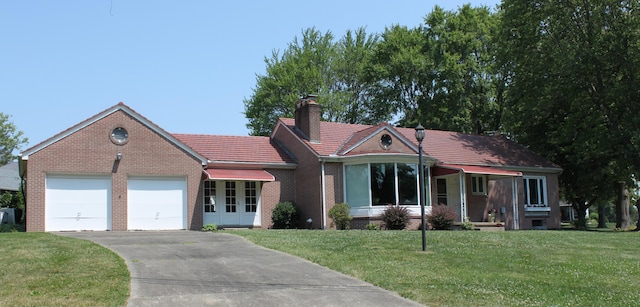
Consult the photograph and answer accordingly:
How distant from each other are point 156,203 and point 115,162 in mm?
2297

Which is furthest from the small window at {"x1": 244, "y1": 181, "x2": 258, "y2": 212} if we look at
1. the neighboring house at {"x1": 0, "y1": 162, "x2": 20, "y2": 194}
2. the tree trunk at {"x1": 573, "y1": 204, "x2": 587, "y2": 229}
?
the tree trunk at {"x1": 573, "y1": 204, "x2": 587, "y2": 229}

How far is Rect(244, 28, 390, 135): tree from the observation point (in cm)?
4916

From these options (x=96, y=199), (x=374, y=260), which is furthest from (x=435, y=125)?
(x=374, y=260)

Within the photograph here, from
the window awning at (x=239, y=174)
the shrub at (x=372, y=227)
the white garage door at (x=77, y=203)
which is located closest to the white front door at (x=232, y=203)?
the window awning at (x=239, y=174)

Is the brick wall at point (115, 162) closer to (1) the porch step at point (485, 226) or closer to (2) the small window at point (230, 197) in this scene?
(2) the small window at point (230, 197)

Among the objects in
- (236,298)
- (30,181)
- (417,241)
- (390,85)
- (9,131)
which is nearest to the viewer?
(236,298)

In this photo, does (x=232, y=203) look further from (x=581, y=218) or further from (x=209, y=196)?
(x=581, y=218)

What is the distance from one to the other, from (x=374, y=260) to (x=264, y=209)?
1377 cm

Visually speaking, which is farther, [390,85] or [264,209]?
[390,85]

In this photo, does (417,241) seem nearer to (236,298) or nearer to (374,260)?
(374,260)

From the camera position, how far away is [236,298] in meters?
8.90

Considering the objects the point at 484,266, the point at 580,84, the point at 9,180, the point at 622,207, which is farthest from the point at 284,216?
Answer: the point at 9,180

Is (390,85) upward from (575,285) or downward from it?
upward

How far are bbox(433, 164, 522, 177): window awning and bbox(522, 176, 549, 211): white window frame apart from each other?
108 inches
